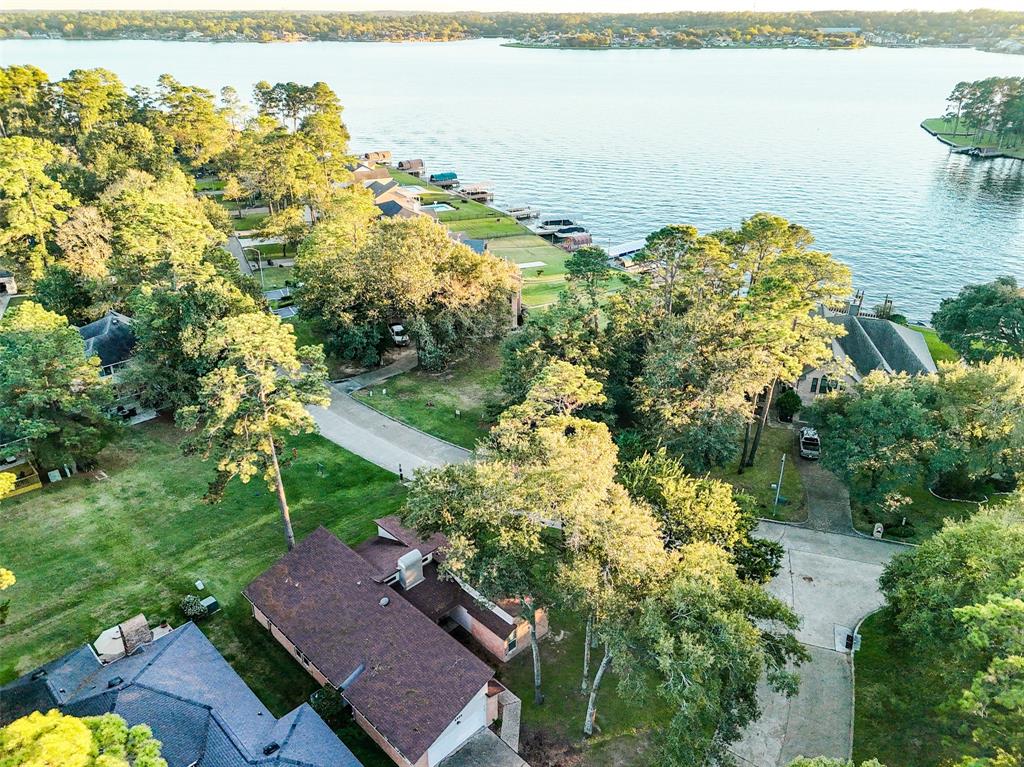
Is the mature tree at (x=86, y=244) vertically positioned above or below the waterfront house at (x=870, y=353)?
above

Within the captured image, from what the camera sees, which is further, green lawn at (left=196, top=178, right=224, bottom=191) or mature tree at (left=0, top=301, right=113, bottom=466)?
green lawn at (left=196, top=178, right=224, bottom=191)

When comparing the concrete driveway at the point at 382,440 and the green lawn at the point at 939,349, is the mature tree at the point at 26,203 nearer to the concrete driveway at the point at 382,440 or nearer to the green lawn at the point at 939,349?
the concrete driveway at the point at 382,440

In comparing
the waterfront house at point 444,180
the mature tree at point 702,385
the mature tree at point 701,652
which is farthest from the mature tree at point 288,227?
the mature tree at point 701,652

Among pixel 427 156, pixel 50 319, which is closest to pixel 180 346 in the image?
pixel 50 319

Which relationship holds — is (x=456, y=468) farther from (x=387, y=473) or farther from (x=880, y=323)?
(x=880, y=323)

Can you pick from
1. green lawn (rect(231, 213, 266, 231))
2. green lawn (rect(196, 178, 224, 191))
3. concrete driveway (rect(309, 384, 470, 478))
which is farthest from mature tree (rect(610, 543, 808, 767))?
green lawn (rect(196, 178, 224, 191))

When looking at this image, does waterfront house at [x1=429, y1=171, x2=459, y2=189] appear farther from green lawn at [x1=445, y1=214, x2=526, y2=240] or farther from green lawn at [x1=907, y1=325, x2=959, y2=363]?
green lawn at [x1=907, y1=325, x2=959, y2=363]
